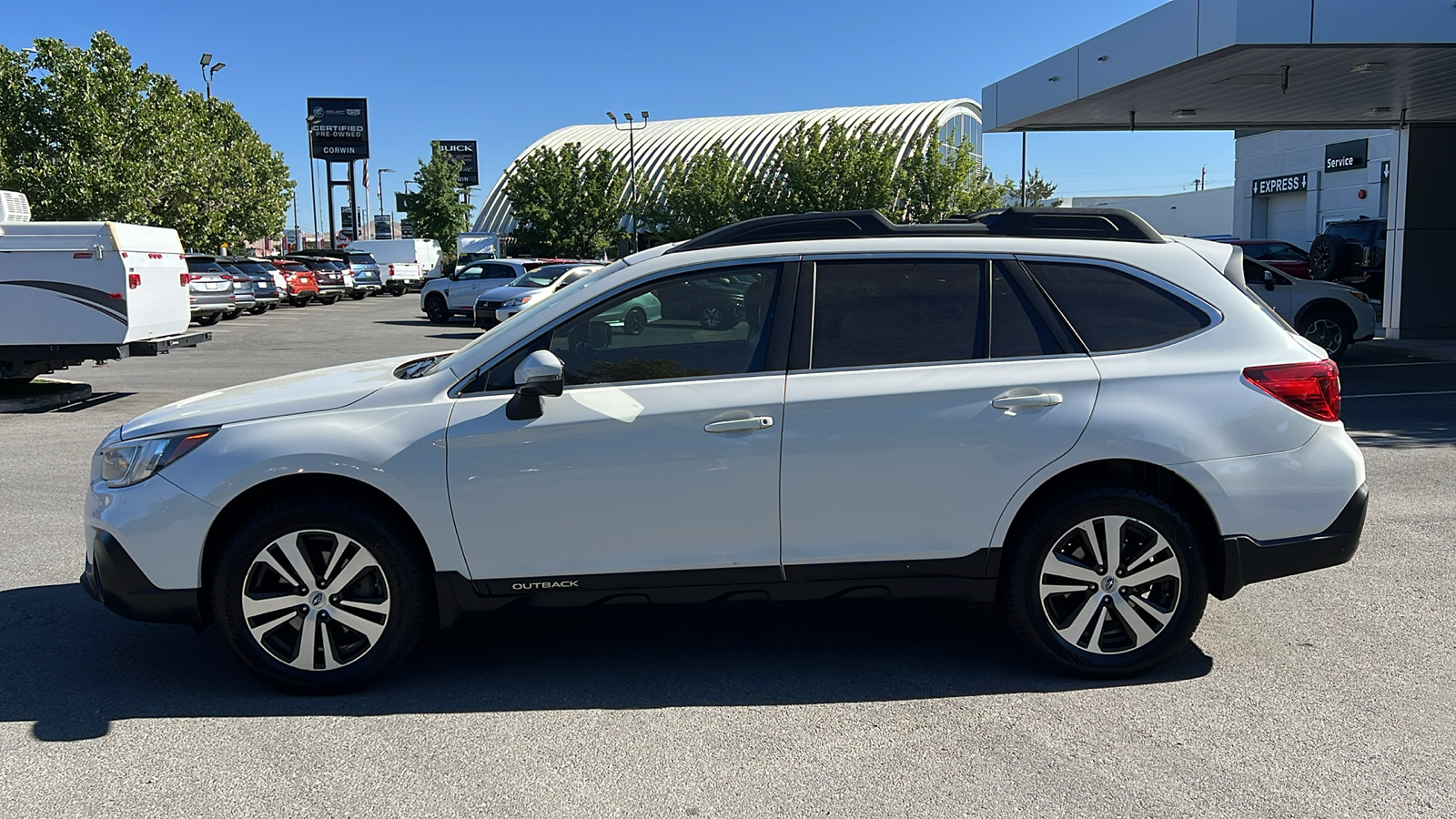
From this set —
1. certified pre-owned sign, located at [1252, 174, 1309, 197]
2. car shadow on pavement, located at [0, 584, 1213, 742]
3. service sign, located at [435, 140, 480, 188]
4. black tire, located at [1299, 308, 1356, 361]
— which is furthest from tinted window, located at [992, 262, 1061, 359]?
service sign, located at [435, 140, 480, 188]

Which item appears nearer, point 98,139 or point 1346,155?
point 98,139

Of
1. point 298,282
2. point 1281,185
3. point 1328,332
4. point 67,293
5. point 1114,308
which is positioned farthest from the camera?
point 1281,185

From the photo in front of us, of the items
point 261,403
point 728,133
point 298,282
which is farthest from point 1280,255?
point 728,133

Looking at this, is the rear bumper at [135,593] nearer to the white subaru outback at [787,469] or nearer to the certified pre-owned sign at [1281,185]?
the white subaru outback at [787,469]

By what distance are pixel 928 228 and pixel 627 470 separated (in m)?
1.58

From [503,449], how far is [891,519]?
57.3 inches

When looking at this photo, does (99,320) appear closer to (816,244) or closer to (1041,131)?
(816,244)

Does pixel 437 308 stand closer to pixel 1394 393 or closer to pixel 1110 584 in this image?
pixel 1394 393

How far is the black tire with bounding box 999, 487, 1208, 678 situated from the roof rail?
1.08m

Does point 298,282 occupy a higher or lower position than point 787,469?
higher

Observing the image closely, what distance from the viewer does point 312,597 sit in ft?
14.2

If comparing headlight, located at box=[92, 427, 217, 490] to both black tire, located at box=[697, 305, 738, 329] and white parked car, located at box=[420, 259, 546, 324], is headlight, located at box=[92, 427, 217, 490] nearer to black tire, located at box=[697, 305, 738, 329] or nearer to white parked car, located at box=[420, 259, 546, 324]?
black tire, located at box=[697, 305, 738, 329]

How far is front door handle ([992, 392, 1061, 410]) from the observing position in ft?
14.2

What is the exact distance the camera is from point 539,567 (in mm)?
4355
